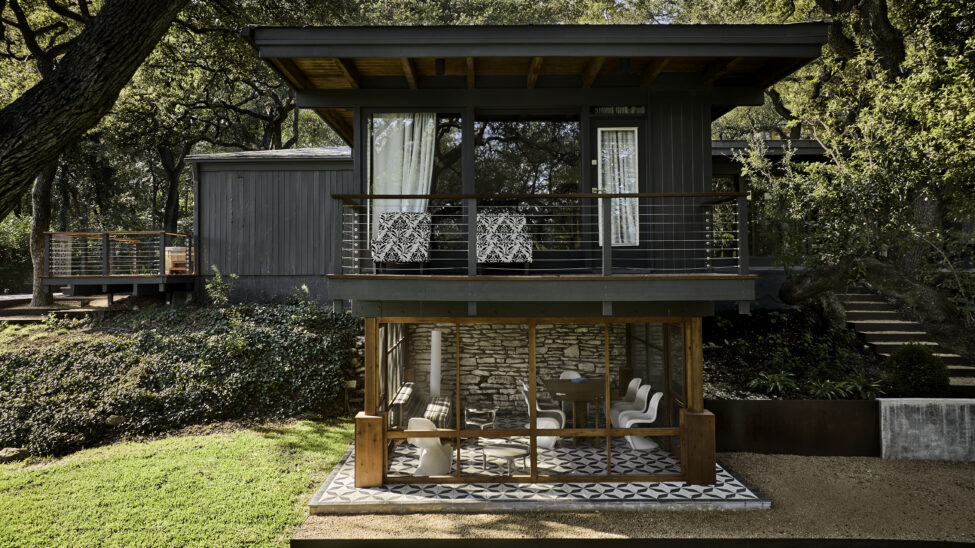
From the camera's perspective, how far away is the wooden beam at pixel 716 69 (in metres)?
7.46

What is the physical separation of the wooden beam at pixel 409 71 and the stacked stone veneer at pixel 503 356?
15.9 ft

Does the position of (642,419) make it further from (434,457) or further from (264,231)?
(264,231)

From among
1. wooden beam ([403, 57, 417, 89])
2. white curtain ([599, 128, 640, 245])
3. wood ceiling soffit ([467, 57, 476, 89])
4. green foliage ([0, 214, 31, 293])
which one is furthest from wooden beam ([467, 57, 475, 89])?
green foliage ([0, 214, 31, 293])

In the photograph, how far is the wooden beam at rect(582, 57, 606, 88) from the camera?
24.2 ft

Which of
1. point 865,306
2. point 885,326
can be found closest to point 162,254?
point 885,326

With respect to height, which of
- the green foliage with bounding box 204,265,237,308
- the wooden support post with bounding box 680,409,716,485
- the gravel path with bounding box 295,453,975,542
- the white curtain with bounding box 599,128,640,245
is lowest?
the gravel path with bounding box 295,453,975,542

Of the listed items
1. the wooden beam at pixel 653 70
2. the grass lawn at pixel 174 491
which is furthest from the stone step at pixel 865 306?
the grass lawn at pixel 174 491

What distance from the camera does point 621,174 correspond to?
7.98 meters

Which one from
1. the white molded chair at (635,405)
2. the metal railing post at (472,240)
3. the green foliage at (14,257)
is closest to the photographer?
the metal railing post at (472,240)

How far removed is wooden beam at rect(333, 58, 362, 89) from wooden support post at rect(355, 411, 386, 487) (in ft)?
15.3

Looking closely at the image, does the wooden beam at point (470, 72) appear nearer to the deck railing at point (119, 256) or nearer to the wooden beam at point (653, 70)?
the wooden beam at point (653, 70)

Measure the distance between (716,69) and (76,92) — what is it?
745 centimetres

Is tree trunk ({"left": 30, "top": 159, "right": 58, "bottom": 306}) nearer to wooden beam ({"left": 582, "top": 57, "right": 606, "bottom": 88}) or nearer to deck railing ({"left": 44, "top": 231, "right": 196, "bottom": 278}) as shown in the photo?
deck railing ({"left": 44, "top": 231, "right": 196, "bottom": 278})

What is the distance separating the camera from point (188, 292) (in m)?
12.9
